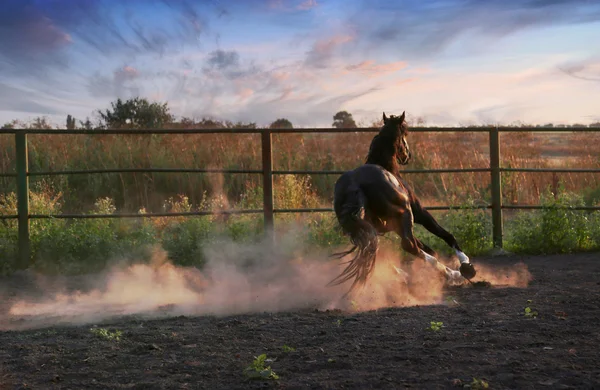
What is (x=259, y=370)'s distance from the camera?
3770mm

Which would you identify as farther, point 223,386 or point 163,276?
point 163,276

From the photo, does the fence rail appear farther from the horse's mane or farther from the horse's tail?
the horse's tail

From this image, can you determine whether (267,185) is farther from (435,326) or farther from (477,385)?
(477,385)

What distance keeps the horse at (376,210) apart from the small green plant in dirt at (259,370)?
1.97 m

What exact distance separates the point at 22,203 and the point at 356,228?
499 centimetres

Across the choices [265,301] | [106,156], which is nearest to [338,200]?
[265,301]

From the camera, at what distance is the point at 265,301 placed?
6.23 meters

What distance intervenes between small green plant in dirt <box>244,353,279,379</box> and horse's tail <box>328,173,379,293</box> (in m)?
2.05

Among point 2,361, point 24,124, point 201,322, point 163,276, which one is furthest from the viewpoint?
point 24,124

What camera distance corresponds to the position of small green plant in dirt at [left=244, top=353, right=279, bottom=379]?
3688 mm

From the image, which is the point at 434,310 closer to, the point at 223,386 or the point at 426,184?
the point at 223,386

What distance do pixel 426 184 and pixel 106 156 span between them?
669cm

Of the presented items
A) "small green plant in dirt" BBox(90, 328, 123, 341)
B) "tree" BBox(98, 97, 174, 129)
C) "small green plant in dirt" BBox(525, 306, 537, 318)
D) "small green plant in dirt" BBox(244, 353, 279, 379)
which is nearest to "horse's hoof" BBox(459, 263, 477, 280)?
"small green plant in dirt" BBox(525, 306, 537, 318)

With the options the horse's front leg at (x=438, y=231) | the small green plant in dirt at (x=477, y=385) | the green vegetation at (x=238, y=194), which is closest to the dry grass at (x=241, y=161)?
the green vegetation at (x=238, y=194)
